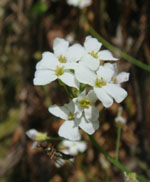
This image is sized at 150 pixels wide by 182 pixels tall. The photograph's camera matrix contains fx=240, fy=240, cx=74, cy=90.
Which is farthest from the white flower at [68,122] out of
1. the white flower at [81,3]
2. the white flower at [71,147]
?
the white flower at [81,3]

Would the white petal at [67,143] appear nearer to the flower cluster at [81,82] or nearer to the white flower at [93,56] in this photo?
the flower cluster at [81,82]

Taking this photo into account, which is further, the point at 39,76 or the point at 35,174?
the point at 35,174

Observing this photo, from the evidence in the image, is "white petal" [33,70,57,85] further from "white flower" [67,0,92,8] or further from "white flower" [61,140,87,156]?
"white flower" [67,0,92,8]

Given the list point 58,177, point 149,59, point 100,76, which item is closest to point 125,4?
point 149,59

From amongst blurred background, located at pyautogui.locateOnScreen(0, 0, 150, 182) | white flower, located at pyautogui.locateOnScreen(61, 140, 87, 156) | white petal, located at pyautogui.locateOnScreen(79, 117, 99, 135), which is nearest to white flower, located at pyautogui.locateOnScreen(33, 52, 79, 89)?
white petal, located at pyautogui.locateOnScreen(79, 117, 99, 135)

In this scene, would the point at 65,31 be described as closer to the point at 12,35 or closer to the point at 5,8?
the point at 12,35

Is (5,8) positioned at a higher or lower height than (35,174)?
higher
